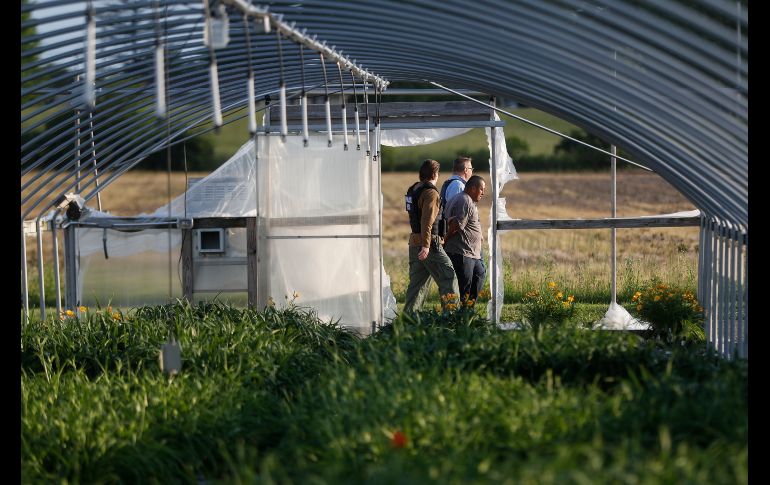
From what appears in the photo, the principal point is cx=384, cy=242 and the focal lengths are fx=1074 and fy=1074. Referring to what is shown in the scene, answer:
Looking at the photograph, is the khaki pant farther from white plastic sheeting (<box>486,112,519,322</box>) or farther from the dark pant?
white plastic sheeting (<box>486,112,519,322</box>)

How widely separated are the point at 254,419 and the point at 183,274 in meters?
6.05

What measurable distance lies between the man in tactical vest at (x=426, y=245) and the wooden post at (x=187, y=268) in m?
2.42

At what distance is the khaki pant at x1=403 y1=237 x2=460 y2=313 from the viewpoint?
1201 centimetres

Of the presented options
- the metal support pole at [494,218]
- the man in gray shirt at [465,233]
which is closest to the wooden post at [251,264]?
the man in gray shirt at [465,233]

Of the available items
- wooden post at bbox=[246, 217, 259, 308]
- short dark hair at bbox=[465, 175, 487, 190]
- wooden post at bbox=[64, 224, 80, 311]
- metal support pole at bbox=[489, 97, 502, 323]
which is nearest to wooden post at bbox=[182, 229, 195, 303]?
wooden post at bbox=[246, 217, 259, 308]

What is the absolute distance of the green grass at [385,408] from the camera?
452 centimetres

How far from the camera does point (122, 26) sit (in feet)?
26.9

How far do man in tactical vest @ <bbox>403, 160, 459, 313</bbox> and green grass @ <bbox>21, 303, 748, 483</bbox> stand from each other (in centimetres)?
310

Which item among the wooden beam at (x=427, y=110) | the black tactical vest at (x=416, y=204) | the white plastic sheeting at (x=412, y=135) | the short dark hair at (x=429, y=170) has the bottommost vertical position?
the black tactical vest at (x=416, y=204)

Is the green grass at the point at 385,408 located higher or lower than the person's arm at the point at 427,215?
lower

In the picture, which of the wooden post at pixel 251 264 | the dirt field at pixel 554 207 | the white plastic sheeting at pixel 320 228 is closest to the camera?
the white plastic sheeting at pixel 320 228

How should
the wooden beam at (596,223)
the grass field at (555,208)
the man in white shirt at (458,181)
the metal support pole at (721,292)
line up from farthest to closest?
the grass field at (555,208), the man in white shirt at (458,181), the wooden beam at (596,223), the metal support pole at (721,292)

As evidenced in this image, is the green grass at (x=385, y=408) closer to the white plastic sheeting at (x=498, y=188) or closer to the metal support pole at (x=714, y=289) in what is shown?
the metal support pole at (x=714, y=289)

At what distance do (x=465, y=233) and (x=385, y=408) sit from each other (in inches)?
260
